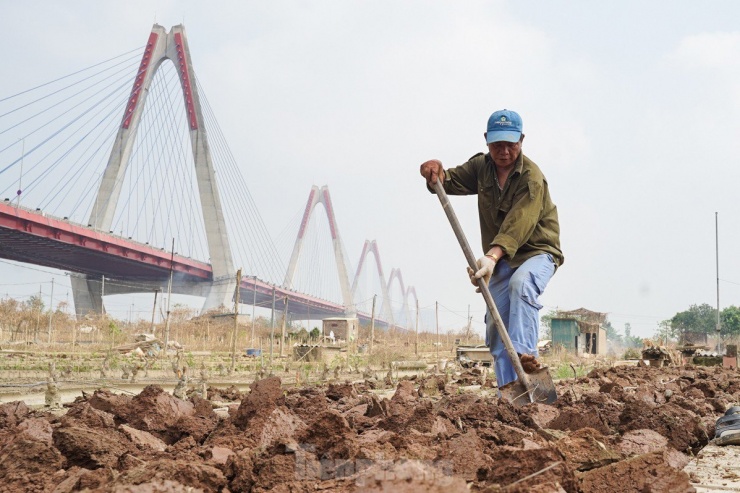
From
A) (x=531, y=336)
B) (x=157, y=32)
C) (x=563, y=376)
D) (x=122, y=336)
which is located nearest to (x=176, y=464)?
(x=531, y=336)

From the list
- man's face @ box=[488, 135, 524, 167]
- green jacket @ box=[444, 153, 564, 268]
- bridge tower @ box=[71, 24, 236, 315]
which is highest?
bridge tower @ box=[71, 24, 236, 315]

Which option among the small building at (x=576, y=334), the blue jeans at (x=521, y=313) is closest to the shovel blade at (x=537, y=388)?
the blue jeans at (x=521, y=313)

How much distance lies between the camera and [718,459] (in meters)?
2.60

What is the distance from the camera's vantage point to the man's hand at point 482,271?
3832 mm

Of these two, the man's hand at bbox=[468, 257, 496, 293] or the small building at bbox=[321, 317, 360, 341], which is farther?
the small building at bbox=[321, 317, 360, 341]

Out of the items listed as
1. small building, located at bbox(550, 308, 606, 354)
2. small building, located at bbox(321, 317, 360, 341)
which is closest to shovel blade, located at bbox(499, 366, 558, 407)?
small building, located at bbox(550, 308, 606, 354)

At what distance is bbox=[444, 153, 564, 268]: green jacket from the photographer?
4086mm

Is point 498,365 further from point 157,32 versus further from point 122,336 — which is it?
point 157,32

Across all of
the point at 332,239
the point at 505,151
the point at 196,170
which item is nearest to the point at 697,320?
the point at 332,239

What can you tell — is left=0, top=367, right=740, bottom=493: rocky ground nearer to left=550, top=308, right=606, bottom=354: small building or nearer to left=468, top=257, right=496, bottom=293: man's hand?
left=468, top=257, right=496, bottom=293: man's hand

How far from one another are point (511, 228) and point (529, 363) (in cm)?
73

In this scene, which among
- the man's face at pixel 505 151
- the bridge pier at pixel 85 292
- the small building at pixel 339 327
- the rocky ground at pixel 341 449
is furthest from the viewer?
the small building at pixel 339 327

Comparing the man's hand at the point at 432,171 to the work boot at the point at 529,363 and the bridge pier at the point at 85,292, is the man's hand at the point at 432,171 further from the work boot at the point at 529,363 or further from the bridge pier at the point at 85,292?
the bridge pier at the point at 85,292

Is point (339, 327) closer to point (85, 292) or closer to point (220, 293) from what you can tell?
point (220, 293)
